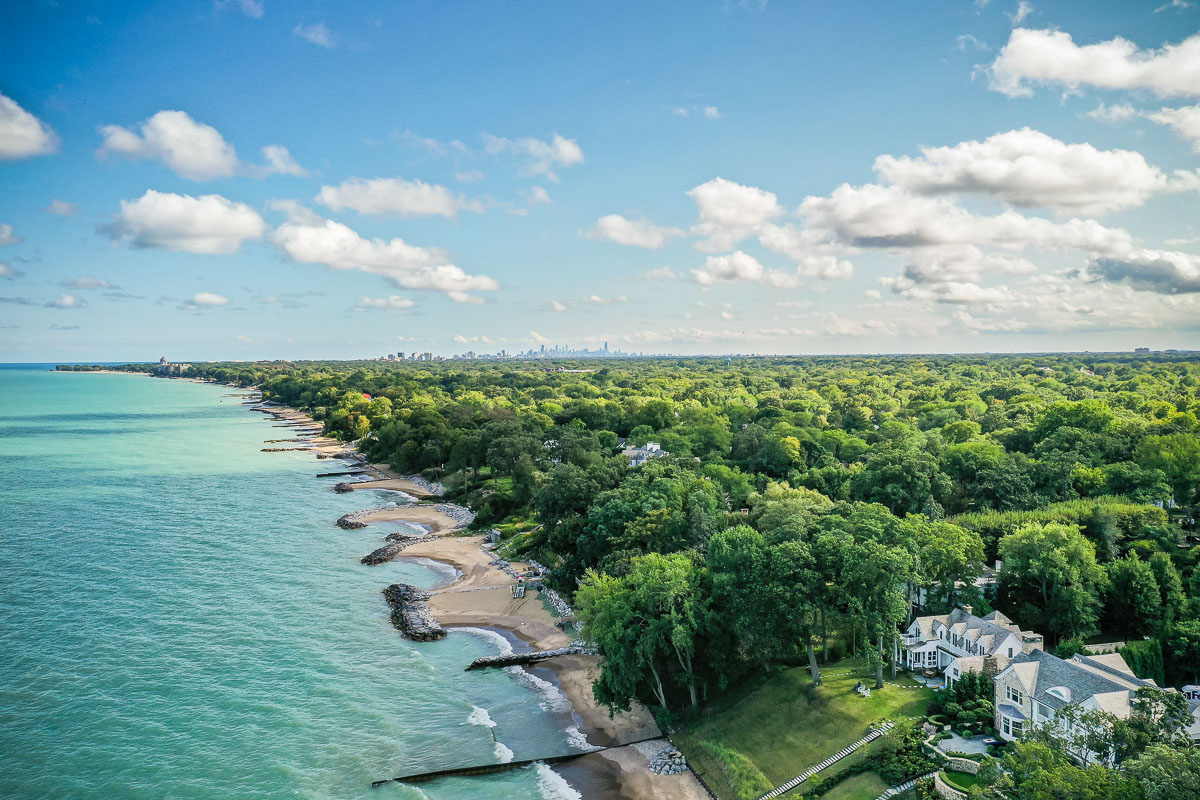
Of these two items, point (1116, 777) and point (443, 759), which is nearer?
point (1116, 777)

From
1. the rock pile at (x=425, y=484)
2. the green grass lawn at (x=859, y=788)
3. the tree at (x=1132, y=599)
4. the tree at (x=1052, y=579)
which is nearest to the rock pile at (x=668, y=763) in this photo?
the green grass lawn at (x=859, y=788)

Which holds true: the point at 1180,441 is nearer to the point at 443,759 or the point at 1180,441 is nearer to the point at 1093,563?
the point at 1093,563

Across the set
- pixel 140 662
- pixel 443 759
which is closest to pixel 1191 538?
pixel 443 759

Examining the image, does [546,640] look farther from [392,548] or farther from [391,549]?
[392,548]

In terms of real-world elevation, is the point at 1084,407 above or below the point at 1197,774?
above

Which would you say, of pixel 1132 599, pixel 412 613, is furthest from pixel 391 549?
pixel 1132 599

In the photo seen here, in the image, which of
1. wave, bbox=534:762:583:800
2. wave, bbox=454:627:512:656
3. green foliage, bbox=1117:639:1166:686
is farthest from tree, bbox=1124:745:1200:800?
wave, bbox=454:627:512:656
